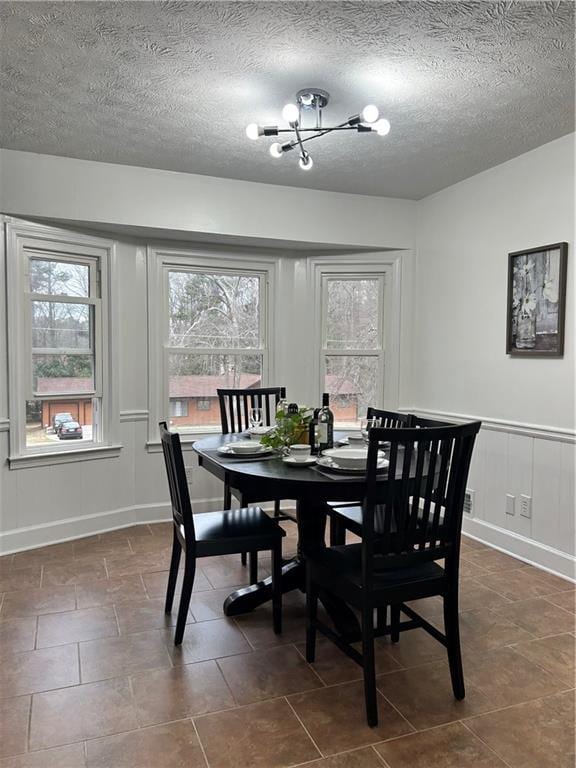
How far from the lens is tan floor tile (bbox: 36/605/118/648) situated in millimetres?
2475

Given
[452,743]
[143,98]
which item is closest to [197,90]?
[143,98]

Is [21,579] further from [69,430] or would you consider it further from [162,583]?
[69,430]

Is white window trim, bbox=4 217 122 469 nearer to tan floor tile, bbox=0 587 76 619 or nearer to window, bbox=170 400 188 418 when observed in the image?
window, bbox=170 400 188 418

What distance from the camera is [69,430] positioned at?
391 cm

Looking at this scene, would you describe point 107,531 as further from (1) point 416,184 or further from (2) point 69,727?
(1) point 416,184

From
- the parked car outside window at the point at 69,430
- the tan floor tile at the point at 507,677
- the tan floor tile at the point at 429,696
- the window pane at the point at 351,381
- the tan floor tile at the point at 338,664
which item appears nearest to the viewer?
the tan floor tile at the point at 429,696

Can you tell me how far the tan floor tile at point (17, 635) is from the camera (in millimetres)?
2390

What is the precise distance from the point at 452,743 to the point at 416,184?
11.6ft

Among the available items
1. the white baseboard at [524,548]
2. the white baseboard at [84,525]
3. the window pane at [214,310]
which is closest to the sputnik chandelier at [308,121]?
the window pane at [214,310]

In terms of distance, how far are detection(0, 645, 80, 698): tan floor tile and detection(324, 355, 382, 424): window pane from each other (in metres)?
2.83

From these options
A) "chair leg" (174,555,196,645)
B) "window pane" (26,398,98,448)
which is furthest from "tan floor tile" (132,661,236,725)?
"window pane" (26,398,98,448)

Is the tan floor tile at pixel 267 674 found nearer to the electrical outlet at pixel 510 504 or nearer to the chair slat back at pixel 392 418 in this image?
the chair slat back at pixel 392 418

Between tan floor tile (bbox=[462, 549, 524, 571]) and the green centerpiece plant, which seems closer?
the green centerpiece plant

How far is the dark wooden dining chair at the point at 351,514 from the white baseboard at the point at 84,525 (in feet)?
5.30
